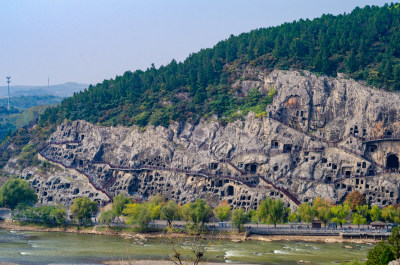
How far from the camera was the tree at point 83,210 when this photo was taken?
113438 mm

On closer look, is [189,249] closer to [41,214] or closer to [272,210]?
[272,210]

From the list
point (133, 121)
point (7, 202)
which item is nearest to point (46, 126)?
point (133, 121)

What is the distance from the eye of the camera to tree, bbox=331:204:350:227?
106 m

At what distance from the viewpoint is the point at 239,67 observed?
147625 millimetres

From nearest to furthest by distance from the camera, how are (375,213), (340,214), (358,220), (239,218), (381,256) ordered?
(381,256) < (239,218) < (358,220) < (340,214) < (375,213)

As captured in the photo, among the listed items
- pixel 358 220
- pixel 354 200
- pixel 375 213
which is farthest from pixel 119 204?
pixel 375 213

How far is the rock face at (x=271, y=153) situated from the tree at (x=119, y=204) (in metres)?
9.51

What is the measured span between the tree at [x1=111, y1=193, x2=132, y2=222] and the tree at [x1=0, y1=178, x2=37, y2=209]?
63.3 ft

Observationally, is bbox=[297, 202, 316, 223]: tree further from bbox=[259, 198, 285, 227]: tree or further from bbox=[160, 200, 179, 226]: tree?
bbox=[160, 200, 179, 226]: tree

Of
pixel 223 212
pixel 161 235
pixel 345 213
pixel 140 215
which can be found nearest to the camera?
pixel 161 235

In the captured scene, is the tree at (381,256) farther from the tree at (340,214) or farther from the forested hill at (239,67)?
the forested hill at (239,67)

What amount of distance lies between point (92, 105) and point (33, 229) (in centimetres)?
4833

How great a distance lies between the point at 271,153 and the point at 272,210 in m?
20.6

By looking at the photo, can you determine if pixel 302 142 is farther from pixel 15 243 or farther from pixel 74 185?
pixel 15 243
